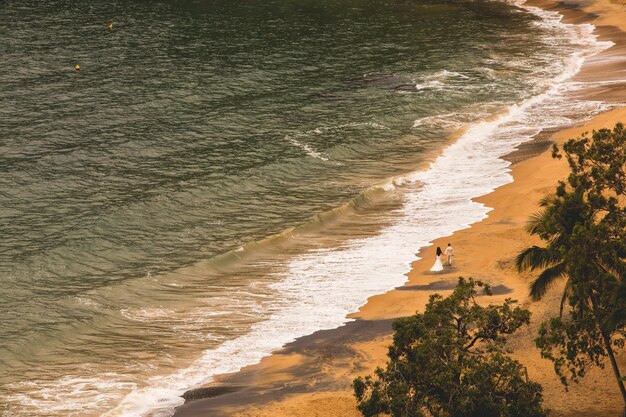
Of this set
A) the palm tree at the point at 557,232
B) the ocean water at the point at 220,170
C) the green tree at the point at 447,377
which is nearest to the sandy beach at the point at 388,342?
the ocean water at the point at 220,170

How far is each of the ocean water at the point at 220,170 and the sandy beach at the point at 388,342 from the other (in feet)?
3.88

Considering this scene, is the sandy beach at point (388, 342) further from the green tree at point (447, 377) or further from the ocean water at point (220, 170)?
the green tree at point (447, 377)

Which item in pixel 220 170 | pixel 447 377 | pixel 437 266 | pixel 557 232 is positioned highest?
pixel 557 232

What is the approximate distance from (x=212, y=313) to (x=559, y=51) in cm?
5906

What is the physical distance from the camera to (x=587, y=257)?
2597 centimetres

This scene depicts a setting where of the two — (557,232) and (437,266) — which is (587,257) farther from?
(437,266)

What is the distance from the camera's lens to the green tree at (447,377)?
25141 mm

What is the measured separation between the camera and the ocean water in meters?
36.8

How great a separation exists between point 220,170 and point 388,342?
23.6 meters

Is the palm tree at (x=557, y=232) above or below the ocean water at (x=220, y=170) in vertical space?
above

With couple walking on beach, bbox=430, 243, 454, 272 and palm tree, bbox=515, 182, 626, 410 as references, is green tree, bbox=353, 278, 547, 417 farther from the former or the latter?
couple walking on beach, bbox=430, 243, 454, 272

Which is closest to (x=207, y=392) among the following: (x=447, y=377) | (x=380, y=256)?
(x=447, y=377)

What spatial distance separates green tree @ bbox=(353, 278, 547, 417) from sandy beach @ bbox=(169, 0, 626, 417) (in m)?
3.80

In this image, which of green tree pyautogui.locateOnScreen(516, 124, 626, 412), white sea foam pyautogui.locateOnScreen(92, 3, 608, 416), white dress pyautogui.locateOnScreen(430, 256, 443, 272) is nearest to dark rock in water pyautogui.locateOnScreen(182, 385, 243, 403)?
white sea foam pyautogui.locateOnScreen(92, 3, 608, 416)
